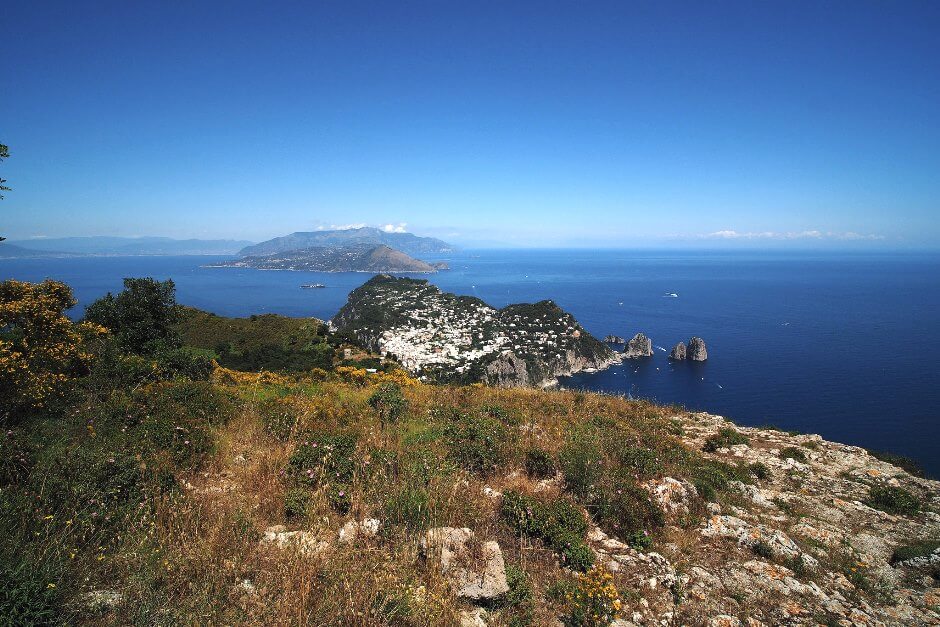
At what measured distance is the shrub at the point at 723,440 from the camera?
372 inches

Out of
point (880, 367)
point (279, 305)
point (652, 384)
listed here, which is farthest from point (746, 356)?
point (279, 305)

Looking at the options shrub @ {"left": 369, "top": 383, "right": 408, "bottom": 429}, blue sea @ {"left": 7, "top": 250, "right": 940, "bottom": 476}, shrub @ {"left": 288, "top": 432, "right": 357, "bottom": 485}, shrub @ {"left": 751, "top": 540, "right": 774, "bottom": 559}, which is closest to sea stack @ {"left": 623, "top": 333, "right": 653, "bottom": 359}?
blue sea @ {"left": 7, "top": 250, "right": 940, "bottom": 476}

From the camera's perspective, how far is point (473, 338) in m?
83.6

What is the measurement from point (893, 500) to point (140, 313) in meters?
29.4

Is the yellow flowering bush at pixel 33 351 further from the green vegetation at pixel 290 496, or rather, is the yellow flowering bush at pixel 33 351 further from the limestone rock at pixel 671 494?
the limestone rock at pixel 671 494

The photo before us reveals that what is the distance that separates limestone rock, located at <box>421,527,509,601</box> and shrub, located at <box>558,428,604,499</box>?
2.16m

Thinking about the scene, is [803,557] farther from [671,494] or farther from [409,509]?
[409,509]

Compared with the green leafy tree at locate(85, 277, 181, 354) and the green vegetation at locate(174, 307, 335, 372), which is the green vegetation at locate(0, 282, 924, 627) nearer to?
the green leafy tree at locate(85, 277, 181, 354)

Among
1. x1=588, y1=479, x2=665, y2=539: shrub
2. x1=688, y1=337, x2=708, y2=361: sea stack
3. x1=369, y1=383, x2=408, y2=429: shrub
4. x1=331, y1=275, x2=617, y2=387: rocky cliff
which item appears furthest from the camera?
x1=688, y1=337, x2=708, y2=361: sea stack

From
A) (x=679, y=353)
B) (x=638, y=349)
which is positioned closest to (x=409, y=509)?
(x=679, y=353)

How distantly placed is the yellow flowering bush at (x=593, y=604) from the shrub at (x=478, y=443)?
264 centimetres

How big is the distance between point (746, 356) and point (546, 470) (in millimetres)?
92316

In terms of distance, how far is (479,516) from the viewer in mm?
4664

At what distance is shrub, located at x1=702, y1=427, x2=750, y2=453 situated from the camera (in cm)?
946
